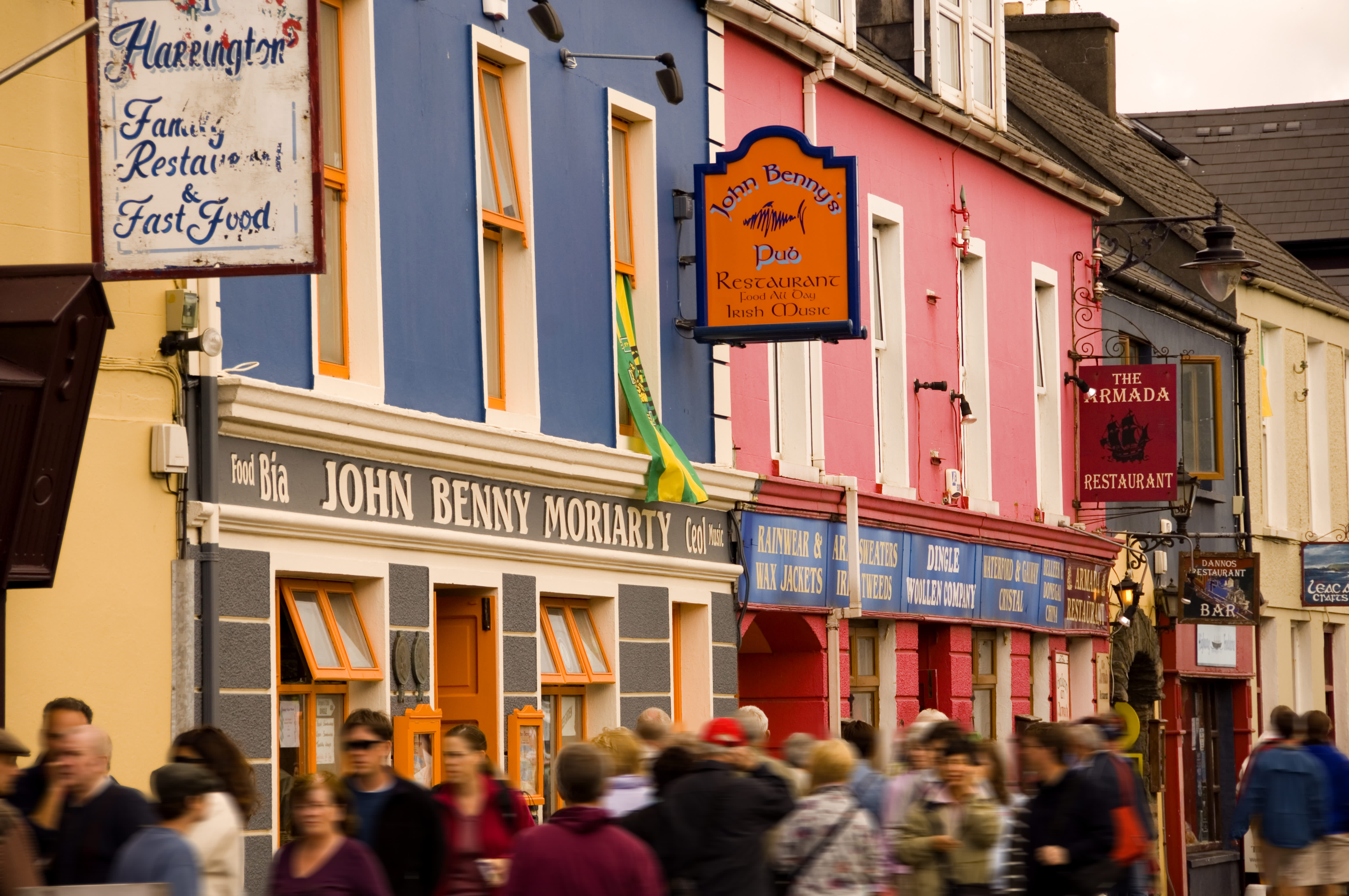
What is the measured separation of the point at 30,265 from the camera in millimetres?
10078

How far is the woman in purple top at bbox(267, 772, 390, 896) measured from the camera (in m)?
7.51

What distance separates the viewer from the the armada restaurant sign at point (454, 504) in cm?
1202

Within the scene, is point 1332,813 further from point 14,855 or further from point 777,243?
point 14,855

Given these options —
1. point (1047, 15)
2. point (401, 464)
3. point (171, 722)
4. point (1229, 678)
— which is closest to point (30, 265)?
point (171, 722)

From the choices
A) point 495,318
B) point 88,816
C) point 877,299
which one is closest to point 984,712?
point 877,299

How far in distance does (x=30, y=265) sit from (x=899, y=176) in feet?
38.7

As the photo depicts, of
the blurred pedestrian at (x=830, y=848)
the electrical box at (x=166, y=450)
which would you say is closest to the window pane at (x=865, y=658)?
the electrical box at (x=166, y=450)

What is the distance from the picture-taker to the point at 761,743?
1162 cm

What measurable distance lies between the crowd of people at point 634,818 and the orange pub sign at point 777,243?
3.92 meters

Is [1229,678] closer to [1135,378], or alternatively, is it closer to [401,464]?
[1135,378]

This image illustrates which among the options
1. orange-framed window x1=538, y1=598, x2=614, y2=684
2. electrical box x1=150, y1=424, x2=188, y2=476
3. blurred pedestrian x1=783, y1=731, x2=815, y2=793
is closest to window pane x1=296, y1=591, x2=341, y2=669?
electrical box x1=150, y1=424, x2=188, y2=476

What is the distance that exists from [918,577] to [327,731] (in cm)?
868

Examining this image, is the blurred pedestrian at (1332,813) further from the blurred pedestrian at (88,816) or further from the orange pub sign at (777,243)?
the blurred pedestrian at (88,816)

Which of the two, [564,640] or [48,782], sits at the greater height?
[564,640]
